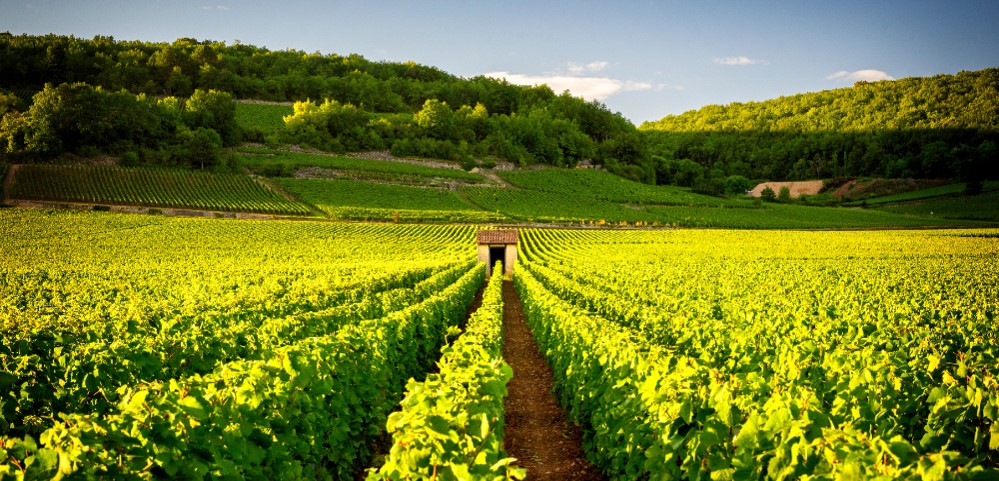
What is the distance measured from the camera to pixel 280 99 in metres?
136

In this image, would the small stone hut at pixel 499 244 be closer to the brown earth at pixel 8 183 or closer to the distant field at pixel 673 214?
the distant field at pixel 673 214

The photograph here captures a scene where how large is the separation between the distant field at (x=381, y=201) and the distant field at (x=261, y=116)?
112 ft

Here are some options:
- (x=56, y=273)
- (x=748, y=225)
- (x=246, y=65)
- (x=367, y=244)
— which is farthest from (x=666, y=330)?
(x=246, y=65)

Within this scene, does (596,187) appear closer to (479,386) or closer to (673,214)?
(673,214)

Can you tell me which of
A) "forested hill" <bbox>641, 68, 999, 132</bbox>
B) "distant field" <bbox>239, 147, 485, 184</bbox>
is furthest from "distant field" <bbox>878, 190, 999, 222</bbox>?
"distant field" <bbox>239, 147, 485, 184</bbox>

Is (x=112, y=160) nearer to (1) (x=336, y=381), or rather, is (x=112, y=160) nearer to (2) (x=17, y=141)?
(2) (x=17, y=141)

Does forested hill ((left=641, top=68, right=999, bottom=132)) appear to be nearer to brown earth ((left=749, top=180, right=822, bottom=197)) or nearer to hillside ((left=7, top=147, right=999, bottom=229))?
brown earth ((left=749, top=180, right=822, bottom=197))

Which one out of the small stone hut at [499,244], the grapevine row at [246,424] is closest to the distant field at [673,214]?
the small stone hut at [499,244]

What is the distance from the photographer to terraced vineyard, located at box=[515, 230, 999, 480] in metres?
3.65

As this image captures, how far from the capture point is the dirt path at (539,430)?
814cm

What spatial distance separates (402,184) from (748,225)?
49.2m

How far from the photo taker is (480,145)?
11925 cm

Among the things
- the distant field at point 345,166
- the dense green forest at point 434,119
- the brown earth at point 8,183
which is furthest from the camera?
the distant field at point 345,166

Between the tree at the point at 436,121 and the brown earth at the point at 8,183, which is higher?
the tree at the point at 436,121
